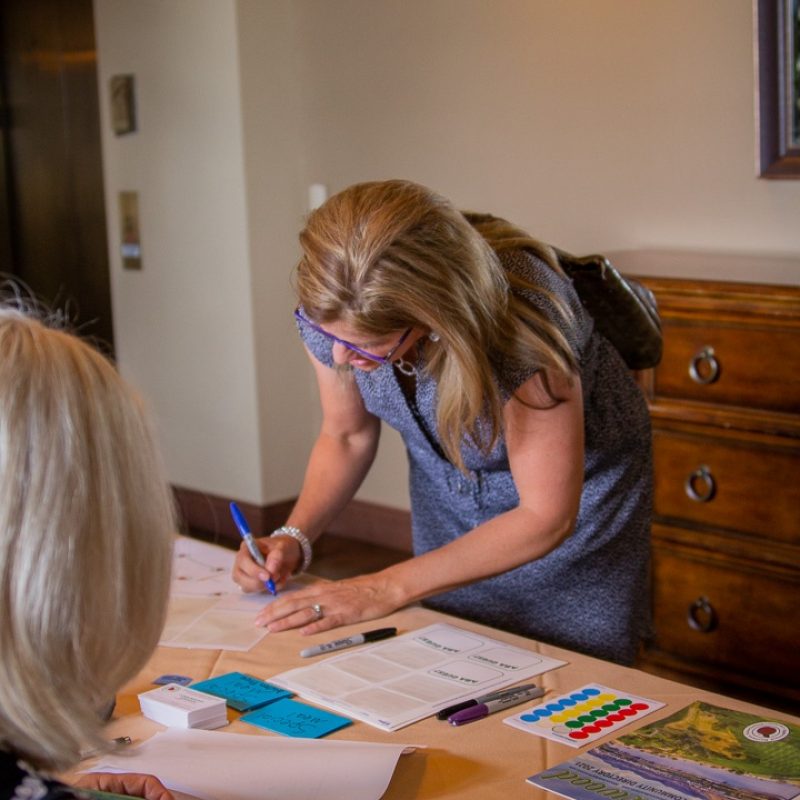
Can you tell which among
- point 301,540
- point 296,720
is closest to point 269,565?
point 301,540

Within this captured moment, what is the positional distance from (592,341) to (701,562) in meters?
1.45

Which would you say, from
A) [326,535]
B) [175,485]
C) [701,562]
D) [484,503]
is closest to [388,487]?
[326,535]

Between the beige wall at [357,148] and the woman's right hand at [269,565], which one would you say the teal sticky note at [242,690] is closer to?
the woman's right hand at [269,565]

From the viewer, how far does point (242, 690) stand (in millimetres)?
1757

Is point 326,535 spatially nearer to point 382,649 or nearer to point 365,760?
point 382,649

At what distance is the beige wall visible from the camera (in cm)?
393

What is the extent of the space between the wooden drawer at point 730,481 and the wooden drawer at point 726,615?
0.38 ft

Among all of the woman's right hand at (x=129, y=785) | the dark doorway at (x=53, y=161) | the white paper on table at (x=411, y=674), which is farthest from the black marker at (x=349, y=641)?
the dark doorway at (x=53, y=161)

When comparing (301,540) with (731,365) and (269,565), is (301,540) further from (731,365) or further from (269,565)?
(731,365)

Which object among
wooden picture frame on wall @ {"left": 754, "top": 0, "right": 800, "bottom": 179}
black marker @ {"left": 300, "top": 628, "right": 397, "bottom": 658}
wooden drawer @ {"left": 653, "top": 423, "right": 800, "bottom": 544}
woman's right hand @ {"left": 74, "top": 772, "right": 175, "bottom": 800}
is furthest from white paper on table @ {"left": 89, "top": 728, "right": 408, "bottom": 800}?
wooden picture frame on wall @ {"left": 754, "top": 0, "right": 800, "bottom": 179}

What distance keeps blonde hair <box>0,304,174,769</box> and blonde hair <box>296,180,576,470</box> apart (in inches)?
30.2

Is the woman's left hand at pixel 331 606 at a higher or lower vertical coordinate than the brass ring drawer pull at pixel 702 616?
higher

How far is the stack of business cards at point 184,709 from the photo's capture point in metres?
1.64

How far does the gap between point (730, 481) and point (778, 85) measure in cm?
119
